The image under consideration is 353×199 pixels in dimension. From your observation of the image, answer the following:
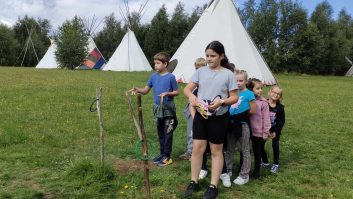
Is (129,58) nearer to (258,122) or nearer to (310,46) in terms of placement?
(310,46)

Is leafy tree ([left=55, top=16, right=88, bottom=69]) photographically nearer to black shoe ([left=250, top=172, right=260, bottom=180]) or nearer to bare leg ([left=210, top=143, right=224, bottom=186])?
black shoe ([left=250, top=172, right=260, bottom=180])

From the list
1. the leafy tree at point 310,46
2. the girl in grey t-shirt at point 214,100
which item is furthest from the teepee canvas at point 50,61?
the girl in grey t-shirt at point 214,100

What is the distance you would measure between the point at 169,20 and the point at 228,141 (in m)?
50.4

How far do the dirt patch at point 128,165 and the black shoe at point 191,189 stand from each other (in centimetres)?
104

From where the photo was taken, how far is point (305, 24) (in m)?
44.1

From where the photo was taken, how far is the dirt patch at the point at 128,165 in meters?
5.32

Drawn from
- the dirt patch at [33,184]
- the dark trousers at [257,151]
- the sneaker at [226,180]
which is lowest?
the sneaker at [226,180]

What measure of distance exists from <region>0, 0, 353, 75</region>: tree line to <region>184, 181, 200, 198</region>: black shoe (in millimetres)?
33371

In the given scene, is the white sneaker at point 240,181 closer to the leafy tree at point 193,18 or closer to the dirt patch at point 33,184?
the dirt patch at point 33,184

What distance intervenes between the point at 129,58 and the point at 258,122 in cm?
3161

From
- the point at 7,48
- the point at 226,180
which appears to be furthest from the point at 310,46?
the point at 226,180

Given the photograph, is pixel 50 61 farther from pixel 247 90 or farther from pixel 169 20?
pixel 247 90

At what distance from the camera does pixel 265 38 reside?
44844 mm

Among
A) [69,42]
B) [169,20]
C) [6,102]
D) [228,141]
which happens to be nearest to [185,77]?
[6,102]
